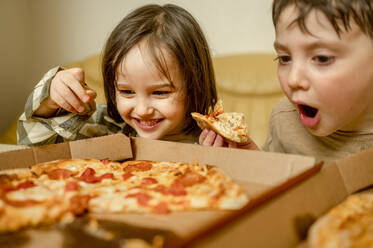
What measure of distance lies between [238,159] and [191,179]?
0.12 metres

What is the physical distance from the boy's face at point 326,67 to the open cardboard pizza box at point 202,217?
9.3 inches

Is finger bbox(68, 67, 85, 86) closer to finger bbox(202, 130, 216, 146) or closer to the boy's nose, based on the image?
finger bbox(202, 130, 216, 146)

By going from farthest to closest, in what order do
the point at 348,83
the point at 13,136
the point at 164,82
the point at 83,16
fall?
the point at 83,16 → the point at 13,136 → the point at 164,82 → the point at 348,83

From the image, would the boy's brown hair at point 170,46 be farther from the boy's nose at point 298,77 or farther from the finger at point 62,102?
the boy's nose at point 298,77

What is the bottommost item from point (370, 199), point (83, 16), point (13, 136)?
point (13, 136)

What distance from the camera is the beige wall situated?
2.22m

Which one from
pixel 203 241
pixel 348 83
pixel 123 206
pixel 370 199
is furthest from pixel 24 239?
pixel 348 83

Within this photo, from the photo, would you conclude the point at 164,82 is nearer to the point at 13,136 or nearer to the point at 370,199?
the point at 370,199

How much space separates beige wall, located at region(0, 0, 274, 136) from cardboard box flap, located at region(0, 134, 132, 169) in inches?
56.7

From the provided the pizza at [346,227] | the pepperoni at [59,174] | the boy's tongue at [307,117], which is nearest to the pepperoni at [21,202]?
the pepperoni at [59,174]

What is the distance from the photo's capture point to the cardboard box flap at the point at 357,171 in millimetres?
734

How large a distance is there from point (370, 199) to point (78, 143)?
2.35 feet

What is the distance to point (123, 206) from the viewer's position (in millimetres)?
662

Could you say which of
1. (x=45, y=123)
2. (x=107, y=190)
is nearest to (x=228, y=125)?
(x=107, y=190)
